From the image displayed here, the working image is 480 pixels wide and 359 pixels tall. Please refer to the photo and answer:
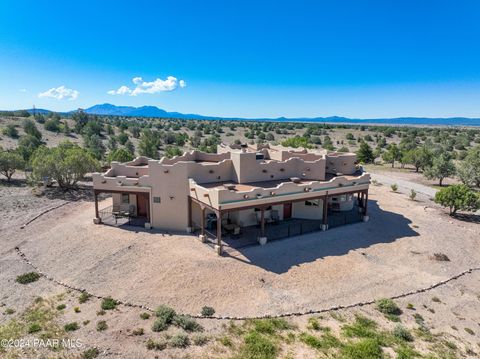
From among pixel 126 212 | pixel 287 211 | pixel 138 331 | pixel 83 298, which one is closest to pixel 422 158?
pixel 287 211

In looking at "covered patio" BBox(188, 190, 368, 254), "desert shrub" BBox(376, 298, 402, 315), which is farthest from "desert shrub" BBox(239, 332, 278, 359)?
"covered patio" BBox(188, 190, 368, 254)

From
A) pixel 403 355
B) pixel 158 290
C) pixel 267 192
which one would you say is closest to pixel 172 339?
pixel 158 290

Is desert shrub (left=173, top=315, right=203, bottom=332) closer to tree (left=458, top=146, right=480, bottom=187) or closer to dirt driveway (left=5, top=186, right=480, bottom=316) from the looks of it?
dirt driveway (left=5, top=186, right=480, bottom=316)

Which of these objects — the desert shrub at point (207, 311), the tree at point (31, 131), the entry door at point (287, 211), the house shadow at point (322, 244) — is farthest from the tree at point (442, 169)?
the tree at point (31, 131)

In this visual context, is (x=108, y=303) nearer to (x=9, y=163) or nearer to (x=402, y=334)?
(x=402, y=334)

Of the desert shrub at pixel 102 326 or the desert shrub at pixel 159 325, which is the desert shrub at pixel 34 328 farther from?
the desert shrub at pixel 159 325

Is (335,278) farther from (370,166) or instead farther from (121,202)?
(370,166)
